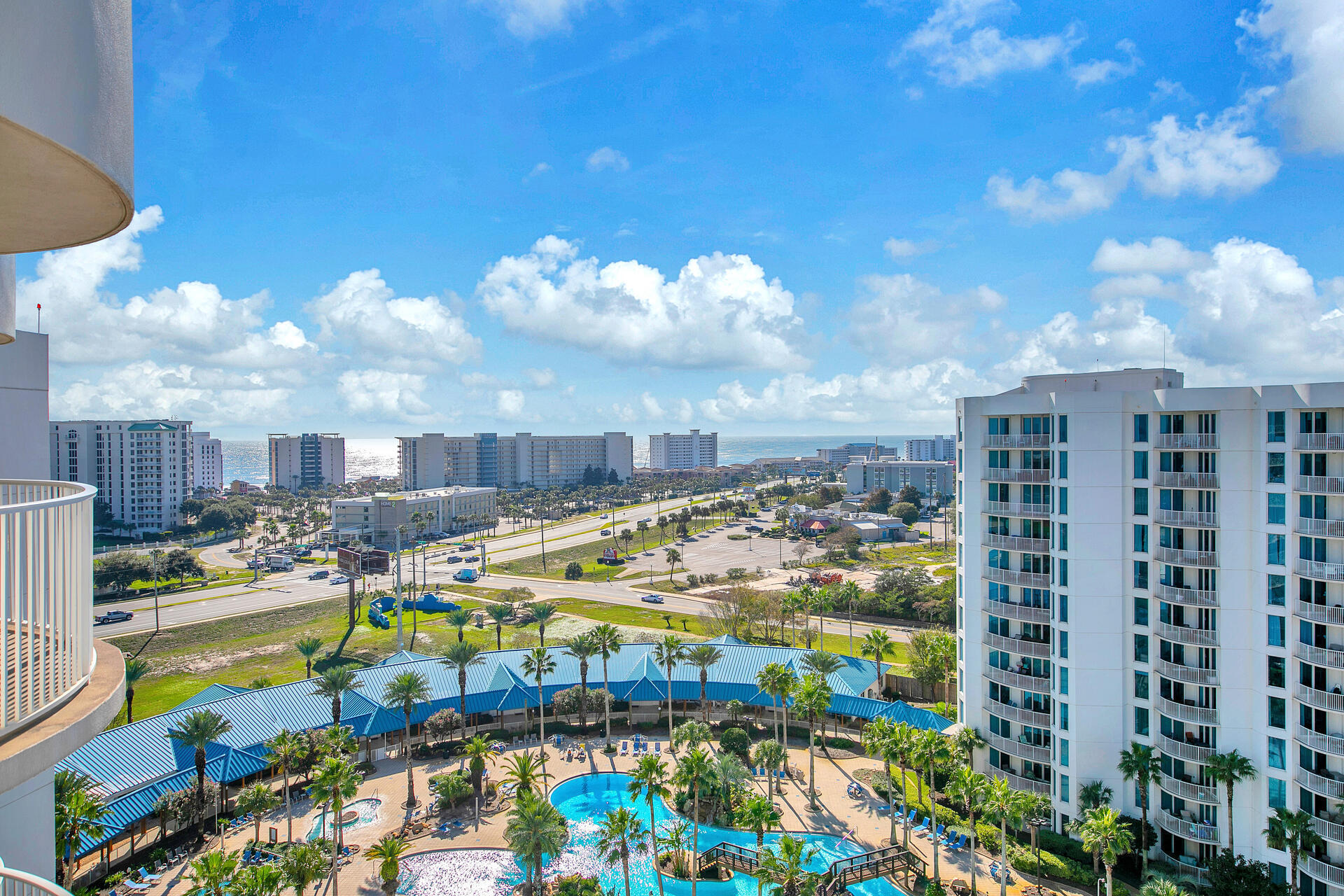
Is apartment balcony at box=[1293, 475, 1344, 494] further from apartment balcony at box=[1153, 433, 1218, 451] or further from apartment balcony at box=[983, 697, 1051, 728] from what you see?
apartment balcony at box=[983, 697, 1051, 728]

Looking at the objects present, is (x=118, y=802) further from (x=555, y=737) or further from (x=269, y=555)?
(x=269, y=555)

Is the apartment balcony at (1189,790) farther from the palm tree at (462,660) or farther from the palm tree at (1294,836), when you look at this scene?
the palm tree at (462,660)

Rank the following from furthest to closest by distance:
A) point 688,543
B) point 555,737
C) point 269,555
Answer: point 688,543 → point 269,555 → point 555,737

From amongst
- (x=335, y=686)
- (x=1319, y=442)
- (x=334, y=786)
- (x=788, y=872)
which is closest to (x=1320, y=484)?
(x=1319, y=442)

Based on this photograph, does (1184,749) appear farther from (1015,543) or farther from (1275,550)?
(1015,543)

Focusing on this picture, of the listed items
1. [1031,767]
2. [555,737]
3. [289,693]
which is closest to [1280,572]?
[1031,767]

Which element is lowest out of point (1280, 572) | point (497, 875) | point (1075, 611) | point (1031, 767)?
point (497, 875)
